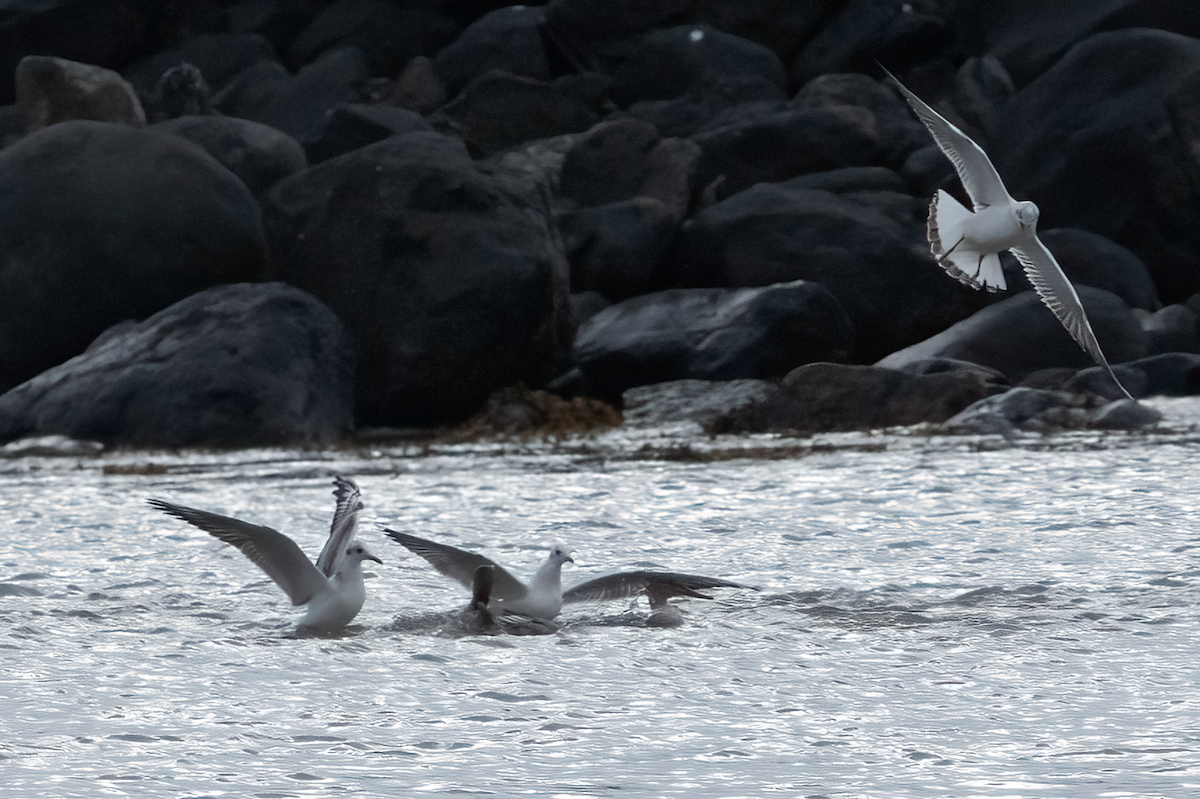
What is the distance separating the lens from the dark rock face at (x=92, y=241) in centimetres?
1748

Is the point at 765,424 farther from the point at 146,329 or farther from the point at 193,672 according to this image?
the point at 193,672

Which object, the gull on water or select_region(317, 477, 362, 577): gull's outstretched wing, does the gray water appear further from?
select_region(317, 477, 362, 577): gull's outstretched wing

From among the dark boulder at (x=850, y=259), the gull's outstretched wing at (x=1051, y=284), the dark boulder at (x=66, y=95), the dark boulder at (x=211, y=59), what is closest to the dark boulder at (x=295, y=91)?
the dark boulder at (x=211, y=59)

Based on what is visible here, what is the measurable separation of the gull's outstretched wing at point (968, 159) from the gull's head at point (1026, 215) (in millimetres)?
171

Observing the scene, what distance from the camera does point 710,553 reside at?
8.86 meters

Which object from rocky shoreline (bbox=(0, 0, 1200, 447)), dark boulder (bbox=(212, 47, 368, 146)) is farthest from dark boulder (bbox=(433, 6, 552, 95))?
rocky shoreline (bbox=(0, 0, 1200, 447))

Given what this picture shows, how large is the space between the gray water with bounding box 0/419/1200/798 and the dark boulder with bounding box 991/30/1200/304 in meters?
11.6

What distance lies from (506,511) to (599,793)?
20.4ft

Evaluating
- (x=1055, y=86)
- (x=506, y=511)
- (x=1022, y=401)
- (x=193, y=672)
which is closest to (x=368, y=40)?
(x=1055, y=86)

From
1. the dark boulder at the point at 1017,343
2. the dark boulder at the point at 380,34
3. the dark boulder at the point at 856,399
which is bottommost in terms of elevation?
the dark boulder at the point at 856,399

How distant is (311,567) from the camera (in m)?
6.55

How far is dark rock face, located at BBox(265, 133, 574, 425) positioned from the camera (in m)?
16.9

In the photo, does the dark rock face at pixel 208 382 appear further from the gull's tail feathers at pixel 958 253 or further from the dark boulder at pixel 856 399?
the gull's tail feathers at pixel 958 253

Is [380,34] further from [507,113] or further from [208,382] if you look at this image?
[208,382]
